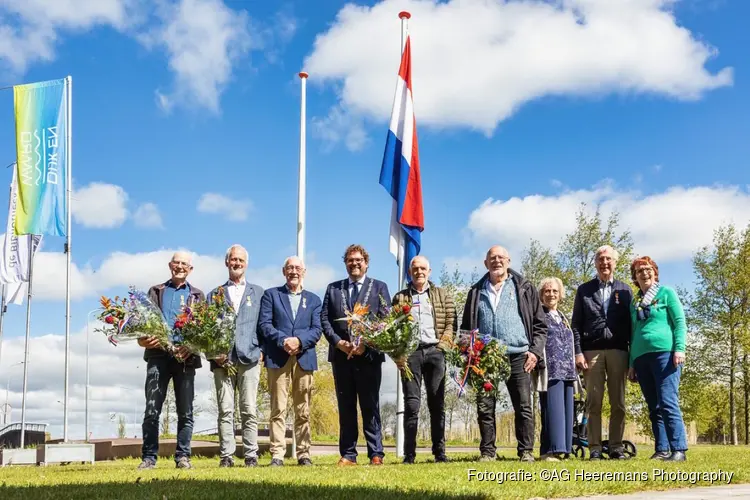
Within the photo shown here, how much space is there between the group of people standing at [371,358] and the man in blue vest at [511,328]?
1 centimetres

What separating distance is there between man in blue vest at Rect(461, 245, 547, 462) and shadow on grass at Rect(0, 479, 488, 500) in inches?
117

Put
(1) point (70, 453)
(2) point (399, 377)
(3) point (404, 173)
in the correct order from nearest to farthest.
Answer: (2) point (399, 377)
(3) point (404, 173)
(1) point (70, 453)

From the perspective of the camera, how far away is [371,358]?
7867mm

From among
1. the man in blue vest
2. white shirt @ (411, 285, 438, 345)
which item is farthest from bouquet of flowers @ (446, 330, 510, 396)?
white shirt @ (411, 285, 438, 345)

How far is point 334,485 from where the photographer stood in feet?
17.5

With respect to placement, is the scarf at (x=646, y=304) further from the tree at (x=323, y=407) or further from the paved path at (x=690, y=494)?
the tree at (x=323, y=407)

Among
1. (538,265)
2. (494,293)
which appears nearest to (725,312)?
(538,265)

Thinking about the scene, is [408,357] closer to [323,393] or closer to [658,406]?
[658,406]

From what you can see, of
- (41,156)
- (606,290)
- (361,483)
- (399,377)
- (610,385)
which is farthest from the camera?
(41,156)

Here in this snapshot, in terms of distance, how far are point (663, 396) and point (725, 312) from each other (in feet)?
76.3

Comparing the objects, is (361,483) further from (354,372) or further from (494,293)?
(494,293)

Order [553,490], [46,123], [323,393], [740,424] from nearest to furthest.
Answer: [553,490] → [46,123] → [323,393] → [740,424]

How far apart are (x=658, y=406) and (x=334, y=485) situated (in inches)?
172

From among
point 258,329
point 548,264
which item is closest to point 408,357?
point 258,329
